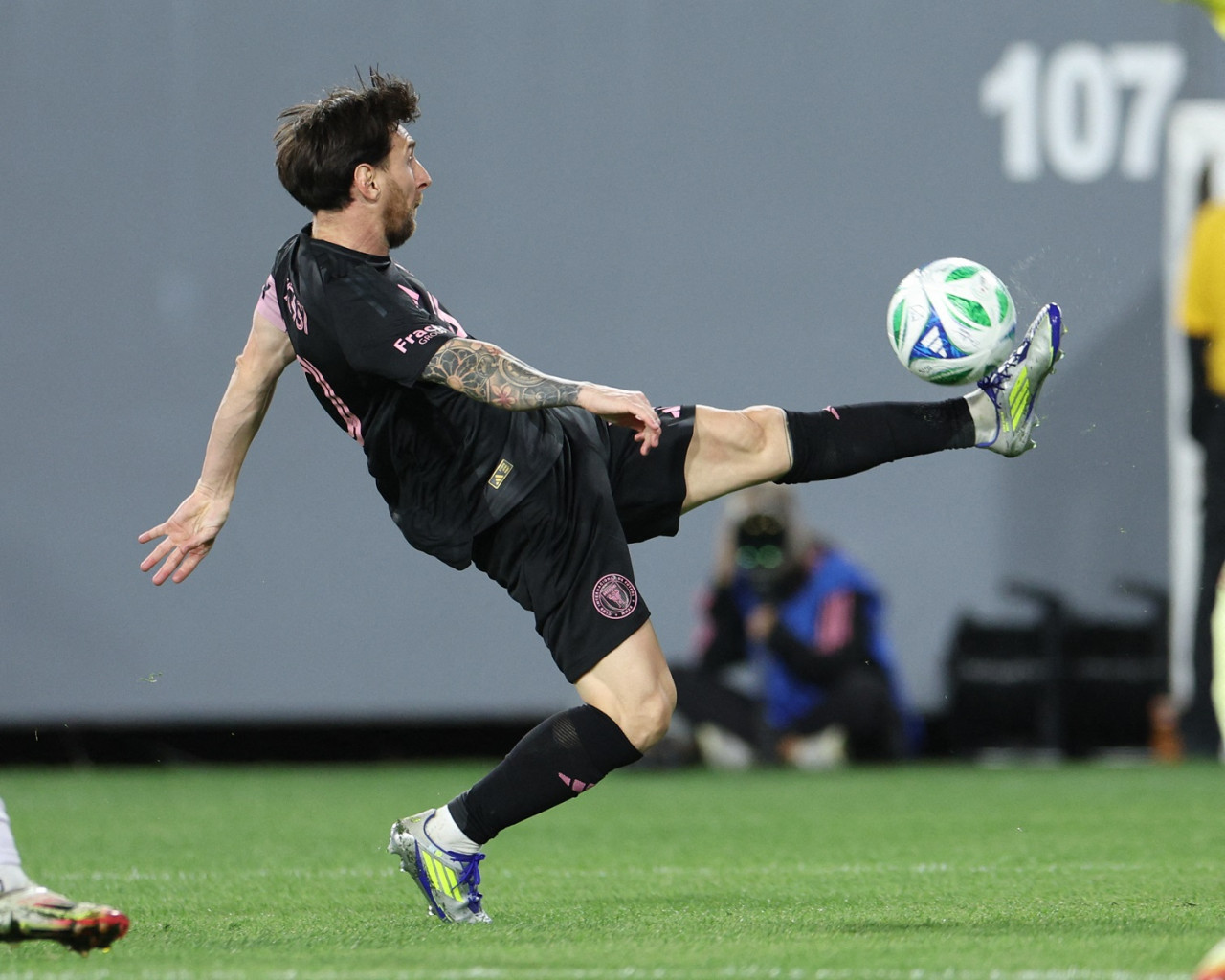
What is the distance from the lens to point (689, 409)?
486 cm

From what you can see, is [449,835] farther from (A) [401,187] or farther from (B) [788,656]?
(B) [788,656]

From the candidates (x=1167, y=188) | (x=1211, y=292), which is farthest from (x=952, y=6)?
(x=1211, y=292)

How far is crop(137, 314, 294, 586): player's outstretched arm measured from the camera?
4.83 meters

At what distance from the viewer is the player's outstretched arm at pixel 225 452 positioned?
15.8ft

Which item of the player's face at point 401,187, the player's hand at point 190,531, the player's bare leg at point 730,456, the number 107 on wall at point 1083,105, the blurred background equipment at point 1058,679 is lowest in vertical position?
the blurred background equipment at point 1058,679

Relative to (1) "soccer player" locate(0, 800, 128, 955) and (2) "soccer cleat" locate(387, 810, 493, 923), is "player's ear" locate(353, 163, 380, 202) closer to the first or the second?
(2) "soccer cleat" locate(387, 810, 493, 923)

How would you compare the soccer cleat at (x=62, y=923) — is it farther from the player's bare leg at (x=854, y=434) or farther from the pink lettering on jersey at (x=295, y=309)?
the player's bare leg at (x=854, y=434)

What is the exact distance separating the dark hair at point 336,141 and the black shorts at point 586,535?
818 mm

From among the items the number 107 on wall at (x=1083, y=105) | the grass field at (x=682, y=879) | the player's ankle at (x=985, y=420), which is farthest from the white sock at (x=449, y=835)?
the number 107 on wall at (x=1083, y=105)

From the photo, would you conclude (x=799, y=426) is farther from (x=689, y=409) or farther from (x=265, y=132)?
(x=265, y=132)

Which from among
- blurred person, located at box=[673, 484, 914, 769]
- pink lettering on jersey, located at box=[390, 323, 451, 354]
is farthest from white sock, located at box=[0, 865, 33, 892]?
blurred person, located at box=[673, 484, 914, 769]

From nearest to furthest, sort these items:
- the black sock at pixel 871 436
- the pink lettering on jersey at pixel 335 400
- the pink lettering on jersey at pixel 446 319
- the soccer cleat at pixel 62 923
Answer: the soccer cleat at pixel 62 923
the pink lettering on jersey at pixel 446 319
the pink lettering on jersey at pixel 335 400
the black sock at pixel 871 436

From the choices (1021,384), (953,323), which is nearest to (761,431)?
(953,323)

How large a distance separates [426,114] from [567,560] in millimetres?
6264
